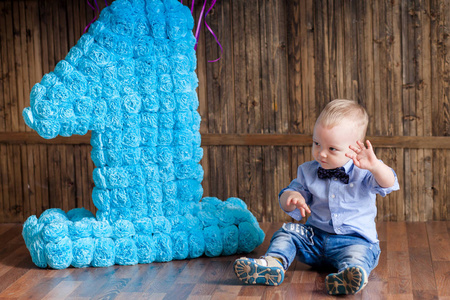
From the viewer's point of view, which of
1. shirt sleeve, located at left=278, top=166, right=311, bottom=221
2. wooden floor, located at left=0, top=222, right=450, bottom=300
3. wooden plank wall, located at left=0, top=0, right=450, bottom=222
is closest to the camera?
wooden floor, located at left=0, top=222, right=450, bottom=300

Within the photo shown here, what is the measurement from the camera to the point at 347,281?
104 inches

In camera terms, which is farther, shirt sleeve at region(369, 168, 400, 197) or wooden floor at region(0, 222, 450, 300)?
shirt sleeve at region(369, 168, 400, 197)

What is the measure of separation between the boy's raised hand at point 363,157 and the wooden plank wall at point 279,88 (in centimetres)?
129

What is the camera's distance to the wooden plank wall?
156 inches

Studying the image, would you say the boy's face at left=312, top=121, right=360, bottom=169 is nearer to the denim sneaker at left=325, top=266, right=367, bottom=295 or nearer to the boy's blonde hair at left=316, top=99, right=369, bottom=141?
the boy's blonde hair at left=316, top=99, right=369, bottom=141

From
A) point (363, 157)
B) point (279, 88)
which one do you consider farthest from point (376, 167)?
point (279, 88)

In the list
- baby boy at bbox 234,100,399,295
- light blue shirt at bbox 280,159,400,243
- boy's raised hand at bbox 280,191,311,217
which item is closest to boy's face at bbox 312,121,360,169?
baby boy at bbox 234,100,399,295

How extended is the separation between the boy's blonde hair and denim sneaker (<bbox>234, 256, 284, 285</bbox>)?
0.71 m

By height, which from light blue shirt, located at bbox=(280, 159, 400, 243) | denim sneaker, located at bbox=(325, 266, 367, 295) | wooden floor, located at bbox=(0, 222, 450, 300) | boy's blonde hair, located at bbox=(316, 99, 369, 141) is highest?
boy's blonde hair, located at bbox=(316, 99, 369, 141)

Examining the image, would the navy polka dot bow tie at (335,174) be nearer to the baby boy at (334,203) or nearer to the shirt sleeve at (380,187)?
the baby boy at (334,203)

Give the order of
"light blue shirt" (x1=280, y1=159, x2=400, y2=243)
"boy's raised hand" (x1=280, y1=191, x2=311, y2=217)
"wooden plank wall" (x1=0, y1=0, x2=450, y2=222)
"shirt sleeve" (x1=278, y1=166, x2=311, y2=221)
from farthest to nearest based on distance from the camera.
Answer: "wooden plank wall" (x1=0, y1=0, x2=450, y2=222) → "shirt sleeve" (x1=278, y1=166, x2=311, y2=221) → "light blue shirt" (x1=280, y1=159, x2=400, y2=243) → "boy's raised hand" (x1=280, y1=191, x2=311, y2=217)

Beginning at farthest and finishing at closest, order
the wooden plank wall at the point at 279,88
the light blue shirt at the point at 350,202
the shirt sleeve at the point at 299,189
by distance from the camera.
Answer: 1. the wooden plank wall at the point at 279,88
2. the shirt sleeve at the point at 299,189
3. the light blue shirt at the point at 350,202

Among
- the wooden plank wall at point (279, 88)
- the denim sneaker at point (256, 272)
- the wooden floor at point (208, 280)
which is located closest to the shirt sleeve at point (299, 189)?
the wooden floor at point (208, 280)

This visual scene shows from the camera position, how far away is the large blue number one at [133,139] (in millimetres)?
3170
